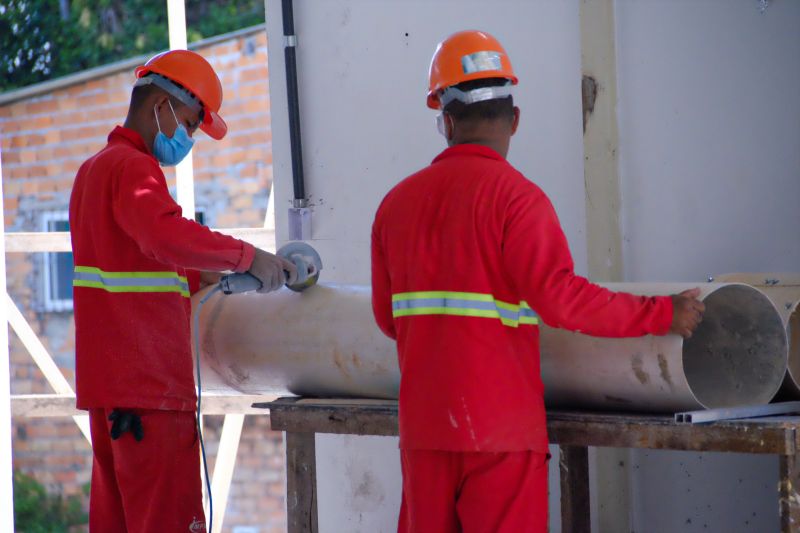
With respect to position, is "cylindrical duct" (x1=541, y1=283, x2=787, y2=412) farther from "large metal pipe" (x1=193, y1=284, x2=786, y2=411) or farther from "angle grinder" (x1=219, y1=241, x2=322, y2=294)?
"angle grinder" (x1=219, y1=241, x2=322, y2=294)

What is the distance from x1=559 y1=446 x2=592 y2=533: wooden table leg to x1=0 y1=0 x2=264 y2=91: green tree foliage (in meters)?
11.6

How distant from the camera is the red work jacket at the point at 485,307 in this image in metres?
2.45

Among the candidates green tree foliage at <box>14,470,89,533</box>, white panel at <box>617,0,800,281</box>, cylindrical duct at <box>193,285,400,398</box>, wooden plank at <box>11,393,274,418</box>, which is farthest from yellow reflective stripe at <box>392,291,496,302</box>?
green tree foliage at <box>14,470,89,533</box>

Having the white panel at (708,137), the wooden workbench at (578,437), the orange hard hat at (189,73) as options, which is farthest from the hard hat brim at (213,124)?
the white panel at (708,137)

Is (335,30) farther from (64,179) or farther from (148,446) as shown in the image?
(64,179)

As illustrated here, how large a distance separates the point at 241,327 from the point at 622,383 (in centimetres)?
123

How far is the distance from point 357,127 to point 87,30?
11057mm

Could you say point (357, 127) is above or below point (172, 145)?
above

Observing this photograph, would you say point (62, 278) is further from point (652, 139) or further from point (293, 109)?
point (652, 139)

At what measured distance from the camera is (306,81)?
14.5 ft

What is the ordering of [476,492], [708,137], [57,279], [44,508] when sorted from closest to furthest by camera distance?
[476,492]
[708,137]
[57,279]
[44,508]

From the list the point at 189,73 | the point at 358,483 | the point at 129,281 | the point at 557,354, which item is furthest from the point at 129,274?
the point at 358,483

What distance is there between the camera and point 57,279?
33.6ft

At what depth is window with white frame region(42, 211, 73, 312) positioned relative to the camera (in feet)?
33.2
